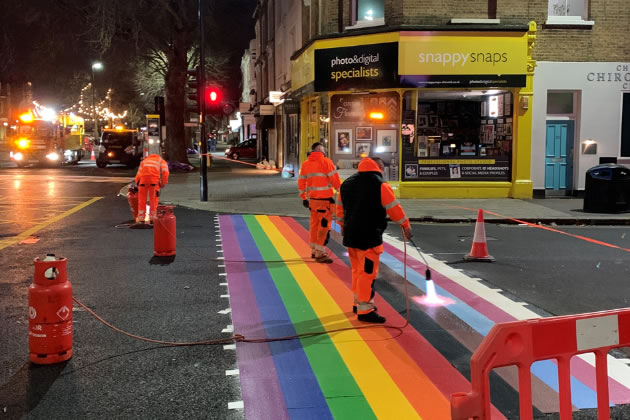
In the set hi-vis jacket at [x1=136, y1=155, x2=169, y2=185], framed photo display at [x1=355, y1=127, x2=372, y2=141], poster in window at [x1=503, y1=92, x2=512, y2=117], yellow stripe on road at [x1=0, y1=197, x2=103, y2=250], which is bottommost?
yellow stripe on road at [x1=0, y1=197, x2=103, y2=250]

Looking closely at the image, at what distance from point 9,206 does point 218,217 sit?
582 centimetres

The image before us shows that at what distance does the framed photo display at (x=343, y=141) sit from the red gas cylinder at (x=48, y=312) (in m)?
16.1

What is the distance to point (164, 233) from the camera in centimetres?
1026

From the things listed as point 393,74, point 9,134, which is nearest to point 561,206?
point 393,74

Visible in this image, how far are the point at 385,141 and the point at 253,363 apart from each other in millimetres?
15457

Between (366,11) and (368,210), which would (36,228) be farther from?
(366,11)

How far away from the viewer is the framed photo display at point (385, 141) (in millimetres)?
20328

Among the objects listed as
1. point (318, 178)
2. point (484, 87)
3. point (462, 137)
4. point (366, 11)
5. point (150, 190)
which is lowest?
point (150, 190)

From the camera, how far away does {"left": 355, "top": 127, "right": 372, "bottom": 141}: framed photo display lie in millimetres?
20703

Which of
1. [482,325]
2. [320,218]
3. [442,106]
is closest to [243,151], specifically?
[442,106]

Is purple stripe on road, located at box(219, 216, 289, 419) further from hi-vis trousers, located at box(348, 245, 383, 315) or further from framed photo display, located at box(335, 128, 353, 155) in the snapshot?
framed photo display, located at box(335, 128, 353, 155)

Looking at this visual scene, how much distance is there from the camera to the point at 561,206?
58.1 ft

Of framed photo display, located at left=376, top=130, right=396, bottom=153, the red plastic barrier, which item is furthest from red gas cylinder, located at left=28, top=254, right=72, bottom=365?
framed photo display, located at left=376, top=130, right=396, bottom=153

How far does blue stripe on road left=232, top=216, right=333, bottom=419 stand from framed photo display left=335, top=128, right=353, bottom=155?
480 inches
